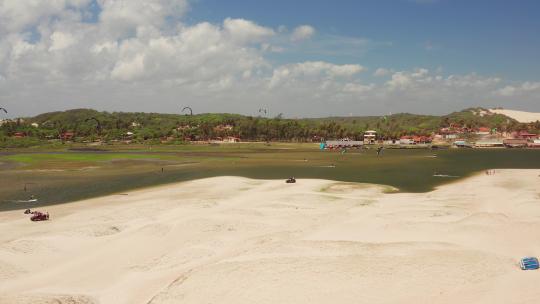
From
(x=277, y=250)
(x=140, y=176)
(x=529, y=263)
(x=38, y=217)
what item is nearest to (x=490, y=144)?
(x=140, y=176)

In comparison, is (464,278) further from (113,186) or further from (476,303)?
(113,186)

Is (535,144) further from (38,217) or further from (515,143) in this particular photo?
(38,217)

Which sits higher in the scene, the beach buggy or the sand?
the beach buggy

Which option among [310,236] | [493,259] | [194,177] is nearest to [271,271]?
[310,236]

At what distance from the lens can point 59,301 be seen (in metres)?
22.6

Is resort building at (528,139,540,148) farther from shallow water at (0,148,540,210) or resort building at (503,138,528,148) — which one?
shallow water at (0,148,540,210)

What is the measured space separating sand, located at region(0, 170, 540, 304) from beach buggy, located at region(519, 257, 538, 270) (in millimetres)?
457

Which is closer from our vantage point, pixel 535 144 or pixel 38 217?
pixel 38 217

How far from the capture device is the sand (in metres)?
23.2

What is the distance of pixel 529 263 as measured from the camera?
83.9 feet

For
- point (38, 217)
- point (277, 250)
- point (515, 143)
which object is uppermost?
point (515, 143)

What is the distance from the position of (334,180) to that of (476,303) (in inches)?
1849

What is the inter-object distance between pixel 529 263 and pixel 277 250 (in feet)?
53.5

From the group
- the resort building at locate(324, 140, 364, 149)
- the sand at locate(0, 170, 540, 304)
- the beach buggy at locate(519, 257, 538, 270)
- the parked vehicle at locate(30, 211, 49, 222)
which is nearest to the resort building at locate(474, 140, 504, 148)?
the resort building at locate(324, 140, 364, 149)
